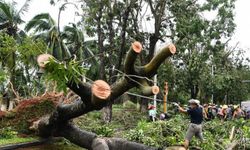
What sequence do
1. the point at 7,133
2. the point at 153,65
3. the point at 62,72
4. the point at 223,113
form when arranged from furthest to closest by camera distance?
the point at 223,113, the point at 7,133, the point at 153,65, the point at 62,72

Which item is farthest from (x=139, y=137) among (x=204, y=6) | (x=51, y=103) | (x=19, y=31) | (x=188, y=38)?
(x=19, y=31)

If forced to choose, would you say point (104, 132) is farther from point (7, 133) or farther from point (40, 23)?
point (40, 23)

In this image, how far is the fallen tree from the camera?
852 centimetres

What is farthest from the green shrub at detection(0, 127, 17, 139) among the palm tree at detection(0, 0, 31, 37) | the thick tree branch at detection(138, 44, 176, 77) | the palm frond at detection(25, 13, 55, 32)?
the palm frond at detection(25, 13, 55, 32)

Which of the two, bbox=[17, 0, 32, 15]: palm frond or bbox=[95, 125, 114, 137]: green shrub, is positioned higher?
bbox=[17, 0, 32, 15]: palm frond

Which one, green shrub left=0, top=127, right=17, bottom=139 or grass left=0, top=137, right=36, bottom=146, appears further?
green shrub left=0, top=127, right=17, bottom=139

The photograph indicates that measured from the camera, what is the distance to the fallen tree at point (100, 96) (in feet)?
28.0

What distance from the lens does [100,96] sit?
28.4 ft

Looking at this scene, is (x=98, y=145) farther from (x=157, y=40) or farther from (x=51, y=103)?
(x=157, y=40)

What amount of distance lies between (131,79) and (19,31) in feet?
74.0

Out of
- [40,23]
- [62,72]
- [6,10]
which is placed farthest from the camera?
[40,23]

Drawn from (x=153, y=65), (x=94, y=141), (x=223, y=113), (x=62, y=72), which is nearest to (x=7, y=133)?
(x=94, y=141)

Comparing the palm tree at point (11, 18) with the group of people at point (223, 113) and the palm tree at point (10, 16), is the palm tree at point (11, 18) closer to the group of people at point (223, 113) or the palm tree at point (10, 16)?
the palm tree at point (10, 16)

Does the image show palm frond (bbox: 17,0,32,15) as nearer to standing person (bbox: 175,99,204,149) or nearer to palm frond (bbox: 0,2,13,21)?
palm frond (bbox: 0,2,13,21)
